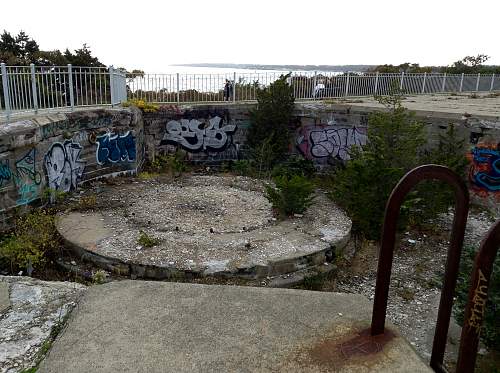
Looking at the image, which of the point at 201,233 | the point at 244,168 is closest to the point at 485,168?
the point at 244,168

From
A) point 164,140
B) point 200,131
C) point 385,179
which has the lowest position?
point 164,140

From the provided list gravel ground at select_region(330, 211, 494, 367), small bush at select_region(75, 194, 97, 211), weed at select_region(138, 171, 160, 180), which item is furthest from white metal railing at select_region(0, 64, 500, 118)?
gravel ground at select_region(330, 211, 494, 367)

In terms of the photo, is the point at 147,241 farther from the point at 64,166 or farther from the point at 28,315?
the point at 28,315

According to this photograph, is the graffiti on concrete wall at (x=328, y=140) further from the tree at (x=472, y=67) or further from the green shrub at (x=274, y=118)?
the tree at (x=472, y=67)

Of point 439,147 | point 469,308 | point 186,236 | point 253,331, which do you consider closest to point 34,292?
point 253,331

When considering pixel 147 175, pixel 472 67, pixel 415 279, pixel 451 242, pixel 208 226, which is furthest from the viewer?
pixel 472 67

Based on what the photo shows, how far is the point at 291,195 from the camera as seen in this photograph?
783 cm

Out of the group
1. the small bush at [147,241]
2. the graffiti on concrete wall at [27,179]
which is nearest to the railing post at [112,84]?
the graffiti on concrete wall at [27,179]

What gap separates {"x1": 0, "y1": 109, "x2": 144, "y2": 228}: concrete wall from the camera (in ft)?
23.1

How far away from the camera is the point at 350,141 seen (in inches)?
469

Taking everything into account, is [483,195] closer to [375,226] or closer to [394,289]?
[375,226]

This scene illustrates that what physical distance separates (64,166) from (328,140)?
6.88 meters

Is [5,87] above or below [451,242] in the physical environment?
above

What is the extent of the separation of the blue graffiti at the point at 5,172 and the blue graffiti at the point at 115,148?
291cm
